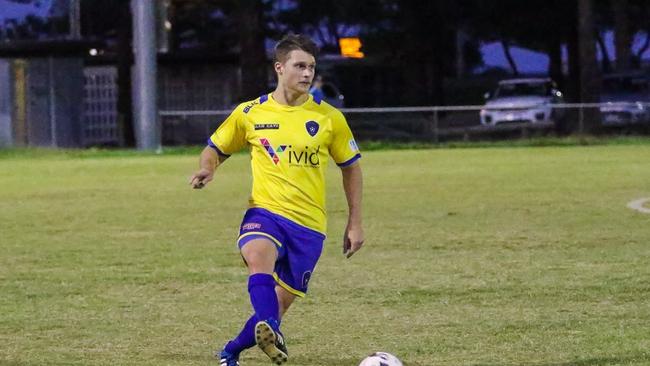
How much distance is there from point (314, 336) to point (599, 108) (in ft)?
85.3

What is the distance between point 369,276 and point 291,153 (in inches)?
192

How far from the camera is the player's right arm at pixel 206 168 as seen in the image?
23.7 ft

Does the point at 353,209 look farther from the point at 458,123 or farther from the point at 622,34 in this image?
the point at 622,34

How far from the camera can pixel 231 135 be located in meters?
7.46

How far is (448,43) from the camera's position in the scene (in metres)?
51.1

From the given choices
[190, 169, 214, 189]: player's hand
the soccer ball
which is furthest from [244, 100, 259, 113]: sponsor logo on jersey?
the soccer ball

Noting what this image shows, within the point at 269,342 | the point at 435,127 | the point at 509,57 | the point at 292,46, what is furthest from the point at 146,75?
the point at 269,342

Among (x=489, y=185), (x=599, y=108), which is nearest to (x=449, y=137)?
(x=599, y=108)

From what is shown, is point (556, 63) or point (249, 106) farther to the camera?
point (556, 63)

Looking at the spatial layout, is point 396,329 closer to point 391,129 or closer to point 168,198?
point 168,198

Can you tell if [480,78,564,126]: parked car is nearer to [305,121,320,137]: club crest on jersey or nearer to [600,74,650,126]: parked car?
[600,74,650,126]: parked car

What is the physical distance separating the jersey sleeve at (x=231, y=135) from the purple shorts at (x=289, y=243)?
0.39 m

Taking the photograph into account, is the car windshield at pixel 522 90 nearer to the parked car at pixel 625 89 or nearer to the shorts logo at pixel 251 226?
the parked car at pixel 625 89

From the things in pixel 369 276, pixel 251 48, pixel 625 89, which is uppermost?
pixel 251 48
